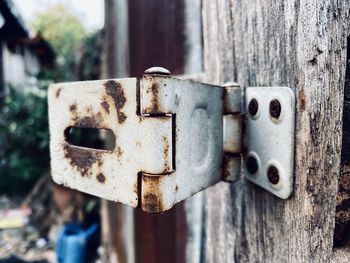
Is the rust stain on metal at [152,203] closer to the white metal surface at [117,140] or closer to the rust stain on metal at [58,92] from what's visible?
the white metal surface at [117,140]

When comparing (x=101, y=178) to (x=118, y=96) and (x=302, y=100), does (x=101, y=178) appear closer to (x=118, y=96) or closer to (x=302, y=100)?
(x=118, y=96)

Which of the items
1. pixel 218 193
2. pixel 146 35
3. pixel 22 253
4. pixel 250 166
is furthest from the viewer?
pixel 22 253

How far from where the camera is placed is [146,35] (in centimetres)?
178

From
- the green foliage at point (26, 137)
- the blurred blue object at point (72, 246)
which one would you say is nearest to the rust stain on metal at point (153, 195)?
the blurred blue object at point (72, 246)

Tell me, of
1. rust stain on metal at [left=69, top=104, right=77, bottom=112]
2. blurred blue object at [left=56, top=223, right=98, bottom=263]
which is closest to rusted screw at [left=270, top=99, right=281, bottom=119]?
rust stain on metal at [left=69, top=104, right=77, bottom=112]

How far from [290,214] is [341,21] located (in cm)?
23

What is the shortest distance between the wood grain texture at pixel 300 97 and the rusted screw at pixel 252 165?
31mm

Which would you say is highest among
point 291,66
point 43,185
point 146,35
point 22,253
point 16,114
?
point 146,35

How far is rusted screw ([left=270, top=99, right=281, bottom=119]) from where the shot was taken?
1.35 feet

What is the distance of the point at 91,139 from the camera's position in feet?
17.2

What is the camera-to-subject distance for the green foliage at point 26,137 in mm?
6184

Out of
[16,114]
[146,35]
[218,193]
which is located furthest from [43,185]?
[218,193]

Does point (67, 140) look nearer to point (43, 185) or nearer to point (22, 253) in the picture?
point (22, 253)

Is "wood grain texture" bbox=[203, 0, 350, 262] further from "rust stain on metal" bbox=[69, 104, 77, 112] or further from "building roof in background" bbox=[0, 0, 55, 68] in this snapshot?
"building roof in background" bbox=[0, 0, 55, 68]
